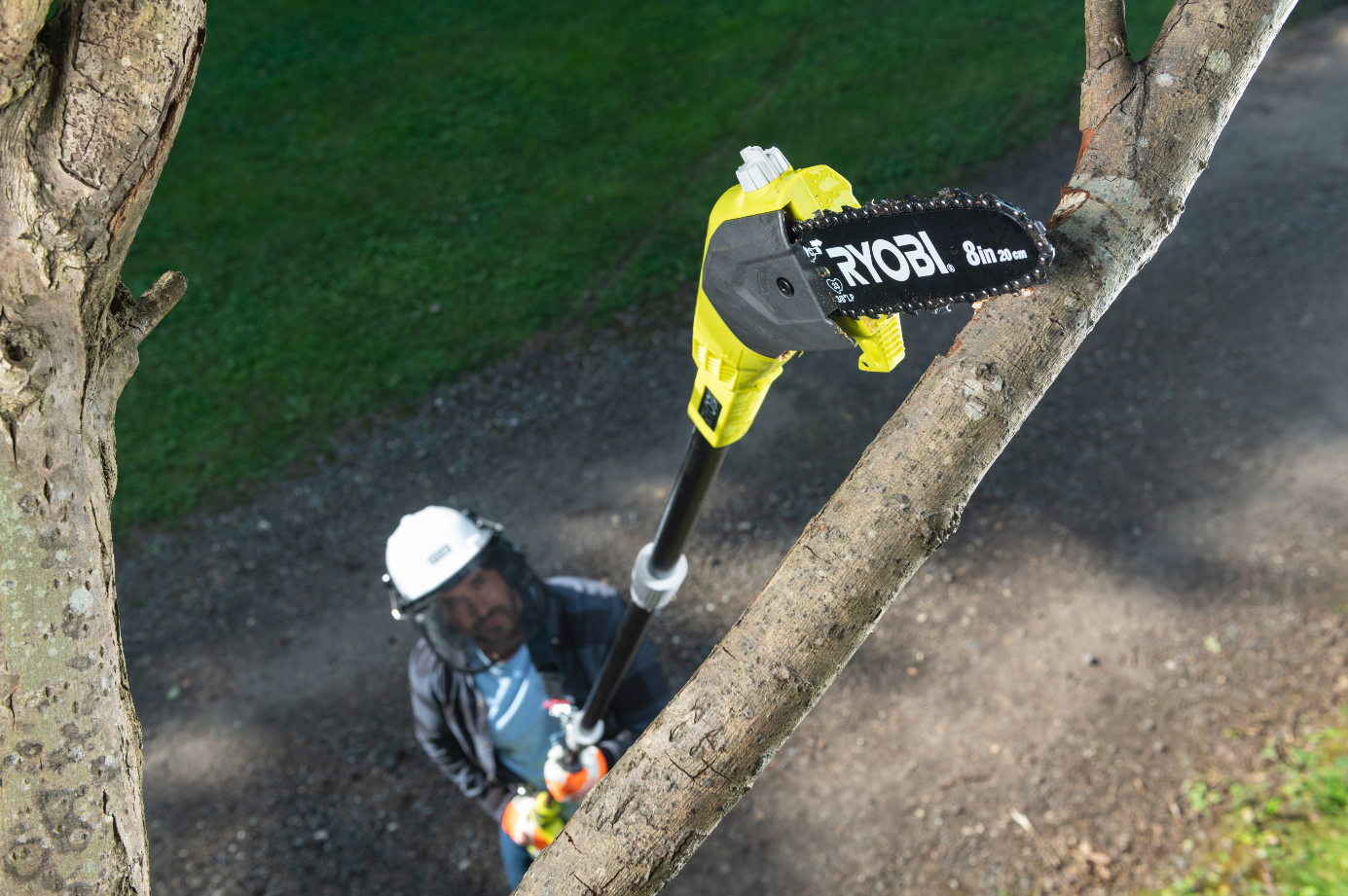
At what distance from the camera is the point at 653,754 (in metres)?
1.23

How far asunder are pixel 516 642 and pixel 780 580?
2.09 metres

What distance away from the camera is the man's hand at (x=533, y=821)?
3189mm

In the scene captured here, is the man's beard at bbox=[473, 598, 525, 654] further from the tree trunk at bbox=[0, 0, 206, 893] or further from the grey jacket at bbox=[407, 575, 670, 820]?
the tree trunk at bbox=[0, 0, 206, 893]

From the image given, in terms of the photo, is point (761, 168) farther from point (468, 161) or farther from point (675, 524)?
point (468, 161)

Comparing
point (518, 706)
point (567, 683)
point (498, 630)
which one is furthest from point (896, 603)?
point (498, 630)

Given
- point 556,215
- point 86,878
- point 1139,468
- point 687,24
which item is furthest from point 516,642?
point 687,24

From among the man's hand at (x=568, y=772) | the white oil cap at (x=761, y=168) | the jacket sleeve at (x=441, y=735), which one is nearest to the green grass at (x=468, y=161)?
the jacket sleeve at (x=441, y=735)

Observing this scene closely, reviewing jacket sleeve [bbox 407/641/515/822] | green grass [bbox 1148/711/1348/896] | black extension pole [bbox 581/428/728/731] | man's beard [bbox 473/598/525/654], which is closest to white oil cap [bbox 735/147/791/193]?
black extension pole [bbox 581/428/728/731]

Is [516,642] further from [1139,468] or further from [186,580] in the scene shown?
[1139,468]

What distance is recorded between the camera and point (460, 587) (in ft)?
9.66

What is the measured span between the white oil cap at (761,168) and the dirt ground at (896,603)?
3714 millimetres

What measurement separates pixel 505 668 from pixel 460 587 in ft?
1.71

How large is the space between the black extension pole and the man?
874 mm

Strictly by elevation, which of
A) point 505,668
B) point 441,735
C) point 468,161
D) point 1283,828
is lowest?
point 1283,828
